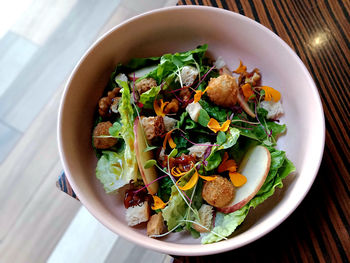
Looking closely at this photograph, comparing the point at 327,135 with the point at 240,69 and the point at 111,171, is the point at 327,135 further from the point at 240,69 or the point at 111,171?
the point at 111,171

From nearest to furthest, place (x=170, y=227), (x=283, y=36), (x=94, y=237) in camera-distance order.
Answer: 1. (x=170, y=227)
2. (x=283, y=36)
3. (x=94, y=237)

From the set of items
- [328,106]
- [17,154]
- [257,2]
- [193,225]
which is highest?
[257,2]

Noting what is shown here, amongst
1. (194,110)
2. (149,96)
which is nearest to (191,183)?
(194,110)

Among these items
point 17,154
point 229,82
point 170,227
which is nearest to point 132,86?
point 229,82

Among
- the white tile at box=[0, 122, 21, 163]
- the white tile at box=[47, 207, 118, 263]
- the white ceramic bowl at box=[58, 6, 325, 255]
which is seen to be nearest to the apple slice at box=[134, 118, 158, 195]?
the white ceramic bowl at box=[58, 6, 325, 255]

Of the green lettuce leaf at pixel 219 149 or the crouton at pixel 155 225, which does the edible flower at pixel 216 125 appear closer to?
the green lettuce leaf at pixel 219 149

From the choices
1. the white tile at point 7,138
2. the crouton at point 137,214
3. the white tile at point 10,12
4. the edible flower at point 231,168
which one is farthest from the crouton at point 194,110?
the white tile at point 10,12

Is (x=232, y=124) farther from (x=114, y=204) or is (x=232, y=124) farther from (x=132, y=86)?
(x=114, y=204)
